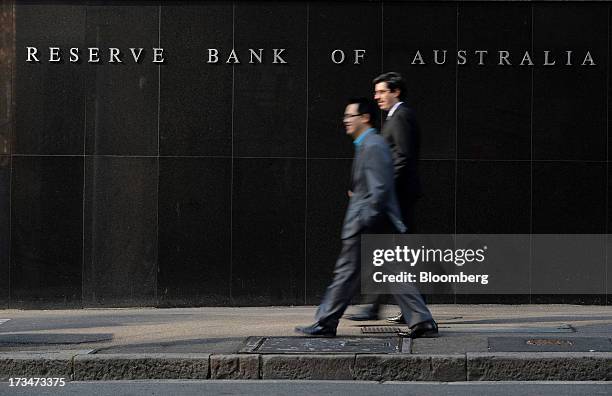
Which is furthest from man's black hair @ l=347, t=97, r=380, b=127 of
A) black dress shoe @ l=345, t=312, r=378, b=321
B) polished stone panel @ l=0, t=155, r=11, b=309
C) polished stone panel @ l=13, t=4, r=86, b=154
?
polished stone panel @ l=0, t=155, r=11, b=309

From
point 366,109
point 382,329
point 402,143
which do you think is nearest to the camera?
point 366,109

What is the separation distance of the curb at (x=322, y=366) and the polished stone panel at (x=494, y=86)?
450 cm

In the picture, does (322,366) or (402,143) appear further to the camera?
(402,143)

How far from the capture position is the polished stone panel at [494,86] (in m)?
11.9

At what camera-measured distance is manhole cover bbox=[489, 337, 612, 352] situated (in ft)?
25.9

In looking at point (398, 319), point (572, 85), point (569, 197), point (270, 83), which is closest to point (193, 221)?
point (270, 83)

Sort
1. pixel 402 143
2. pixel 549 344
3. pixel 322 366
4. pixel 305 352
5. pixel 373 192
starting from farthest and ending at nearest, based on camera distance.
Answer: pixel 402 143 < pixel 373 192 < pixel 549 344 < pixel 305 352 < pixel 322 366

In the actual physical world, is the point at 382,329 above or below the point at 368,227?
below

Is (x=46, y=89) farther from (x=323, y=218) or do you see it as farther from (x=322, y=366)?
(x=322, y=366)

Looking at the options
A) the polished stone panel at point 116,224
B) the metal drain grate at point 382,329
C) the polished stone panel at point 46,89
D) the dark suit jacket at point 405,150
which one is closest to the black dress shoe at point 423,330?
the metal drain grate at point 382,329

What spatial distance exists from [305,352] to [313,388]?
0.51 meters

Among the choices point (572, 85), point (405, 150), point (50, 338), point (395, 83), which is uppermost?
point (572, 85)

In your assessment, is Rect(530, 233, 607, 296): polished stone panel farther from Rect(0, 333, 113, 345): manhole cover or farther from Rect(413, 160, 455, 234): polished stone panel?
Rect(0, 333, 113, 345): manhole cover

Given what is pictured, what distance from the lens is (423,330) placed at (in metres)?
8.55
